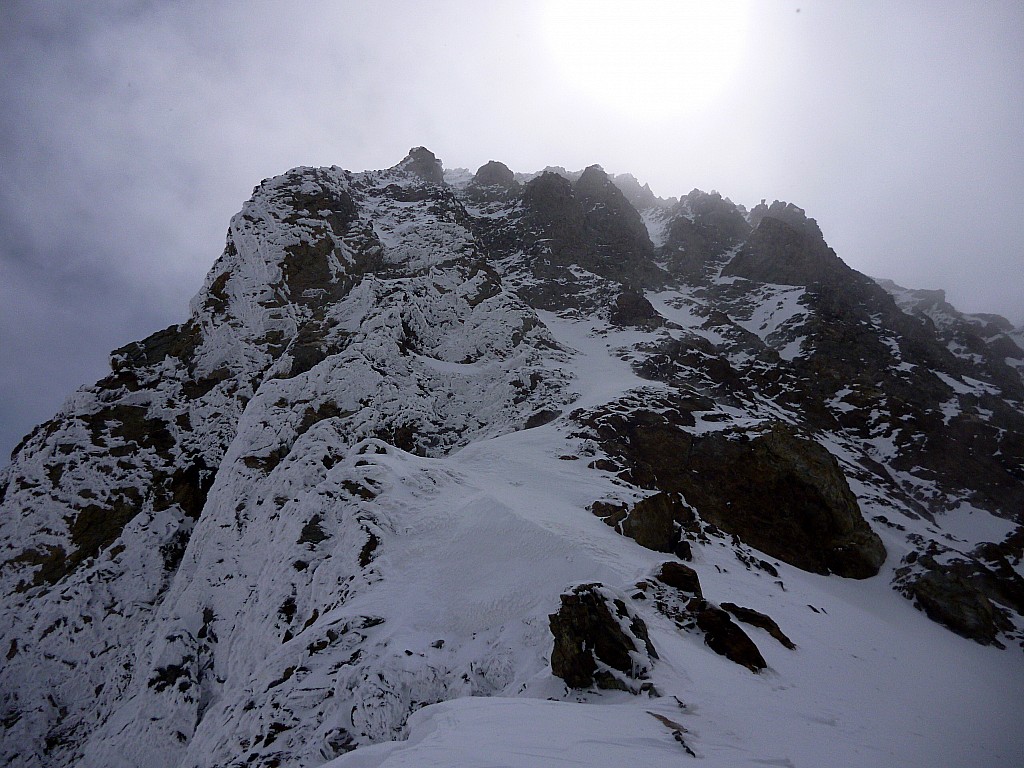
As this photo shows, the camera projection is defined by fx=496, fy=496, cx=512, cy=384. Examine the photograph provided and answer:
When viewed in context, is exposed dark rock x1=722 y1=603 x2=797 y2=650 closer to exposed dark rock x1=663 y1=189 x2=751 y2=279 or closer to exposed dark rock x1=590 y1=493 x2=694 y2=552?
exposed dark rock x1=590 y1=493 x2=694 y2=552

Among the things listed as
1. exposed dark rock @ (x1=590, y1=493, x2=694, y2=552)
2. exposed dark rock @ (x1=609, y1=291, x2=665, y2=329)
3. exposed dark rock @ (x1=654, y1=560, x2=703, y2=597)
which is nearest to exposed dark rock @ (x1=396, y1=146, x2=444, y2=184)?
exposed dark rock @ (x1=609, y1=291, x2=665, y2=329)

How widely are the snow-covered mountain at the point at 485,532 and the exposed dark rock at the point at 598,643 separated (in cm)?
5

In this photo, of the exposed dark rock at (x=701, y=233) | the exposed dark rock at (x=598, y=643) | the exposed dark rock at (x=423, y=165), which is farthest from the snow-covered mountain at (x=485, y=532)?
the exposed dark rock at (x=423, y=165)

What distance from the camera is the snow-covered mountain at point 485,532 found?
8.73 m

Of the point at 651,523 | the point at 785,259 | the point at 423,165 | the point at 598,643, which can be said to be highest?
the point at 423,165

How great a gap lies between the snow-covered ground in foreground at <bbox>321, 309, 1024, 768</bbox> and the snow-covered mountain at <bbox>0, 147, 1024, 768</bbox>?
0.30ft

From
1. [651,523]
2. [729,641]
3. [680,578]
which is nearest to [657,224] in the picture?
[651,523]

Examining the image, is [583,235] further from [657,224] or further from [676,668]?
[676,668]

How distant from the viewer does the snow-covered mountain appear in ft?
28.6

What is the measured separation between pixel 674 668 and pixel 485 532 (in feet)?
21.9

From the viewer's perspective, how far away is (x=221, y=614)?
2095 centimetres

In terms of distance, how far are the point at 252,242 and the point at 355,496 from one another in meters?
28.7

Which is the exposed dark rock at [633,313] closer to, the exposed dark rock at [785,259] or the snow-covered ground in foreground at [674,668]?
the exposed dark rock at [785,259]

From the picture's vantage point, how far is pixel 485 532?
13.8 meters
